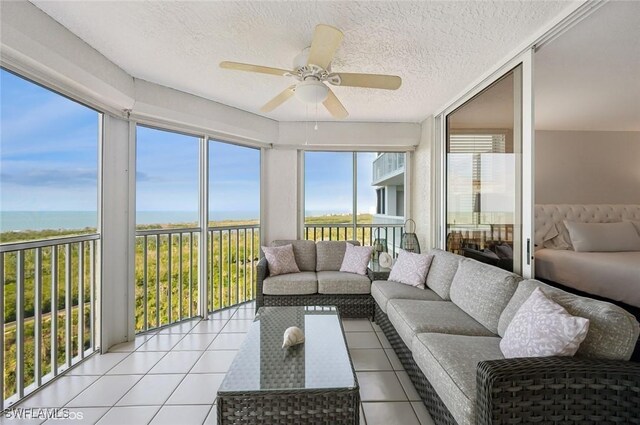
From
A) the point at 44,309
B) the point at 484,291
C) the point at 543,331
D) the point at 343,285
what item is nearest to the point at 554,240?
the point at 484,291

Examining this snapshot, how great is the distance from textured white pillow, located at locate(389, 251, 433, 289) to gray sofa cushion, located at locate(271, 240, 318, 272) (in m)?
1.12

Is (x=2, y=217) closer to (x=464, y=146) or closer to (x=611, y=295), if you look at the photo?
(x=464, y=146)

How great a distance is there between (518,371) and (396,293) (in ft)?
5.09

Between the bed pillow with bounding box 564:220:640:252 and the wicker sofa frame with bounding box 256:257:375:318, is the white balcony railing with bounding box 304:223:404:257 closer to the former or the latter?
the wicker sofa frame with bounding box 256:257:375:318

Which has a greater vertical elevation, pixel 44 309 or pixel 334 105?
pixel 334 105

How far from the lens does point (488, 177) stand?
2.81 meters

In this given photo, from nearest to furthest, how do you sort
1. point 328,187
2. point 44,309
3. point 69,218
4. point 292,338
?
1. point 292,338
2. point 44,309
3. point 69,218
4. point 328,187

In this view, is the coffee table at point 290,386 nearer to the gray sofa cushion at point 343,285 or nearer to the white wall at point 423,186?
the gray sofa cushion at point 343,285

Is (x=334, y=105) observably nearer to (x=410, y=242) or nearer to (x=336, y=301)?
(x=336, y=301)

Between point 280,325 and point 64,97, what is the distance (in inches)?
99.0

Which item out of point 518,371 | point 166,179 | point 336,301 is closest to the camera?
point 518,371

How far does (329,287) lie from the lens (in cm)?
330

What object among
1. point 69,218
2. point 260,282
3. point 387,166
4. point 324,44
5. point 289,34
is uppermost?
point 289,34

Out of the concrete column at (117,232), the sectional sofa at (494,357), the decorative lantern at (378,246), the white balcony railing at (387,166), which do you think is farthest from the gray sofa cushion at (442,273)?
the concrete column at (117,232)
